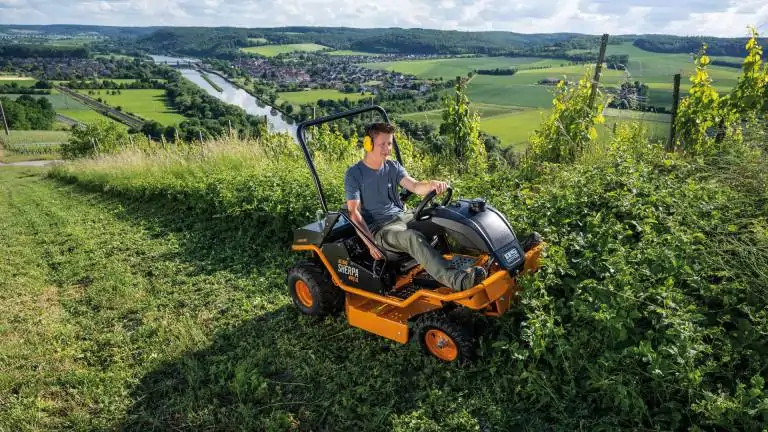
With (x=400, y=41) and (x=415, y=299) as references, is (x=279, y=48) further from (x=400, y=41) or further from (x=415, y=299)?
(x=415, y=299)

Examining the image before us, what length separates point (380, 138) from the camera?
464cm

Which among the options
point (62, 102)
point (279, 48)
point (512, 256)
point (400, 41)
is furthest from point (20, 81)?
point (512, 256)

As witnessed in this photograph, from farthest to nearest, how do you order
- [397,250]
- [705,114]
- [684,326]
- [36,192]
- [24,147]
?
[24,147]
[36,192]
[705,114]
[397,250]
[684,326]

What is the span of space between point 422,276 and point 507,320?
81 centimetres

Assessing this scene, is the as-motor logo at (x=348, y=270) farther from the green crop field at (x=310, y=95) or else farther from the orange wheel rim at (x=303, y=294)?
the green crop field at (x=310, y=95)

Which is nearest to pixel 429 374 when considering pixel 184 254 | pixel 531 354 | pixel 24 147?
pixel 531 354

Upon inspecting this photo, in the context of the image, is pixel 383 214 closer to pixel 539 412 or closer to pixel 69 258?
pixel 539 412

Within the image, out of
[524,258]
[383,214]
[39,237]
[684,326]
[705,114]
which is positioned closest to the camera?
[684,326]

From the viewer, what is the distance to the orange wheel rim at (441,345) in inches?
168

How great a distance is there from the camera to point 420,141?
36.3ft

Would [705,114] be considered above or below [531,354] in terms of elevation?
above

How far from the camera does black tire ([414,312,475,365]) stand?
411 centimetres

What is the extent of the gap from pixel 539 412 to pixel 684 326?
1143mm

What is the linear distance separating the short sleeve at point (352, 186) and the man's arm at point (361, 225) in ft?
0.19
